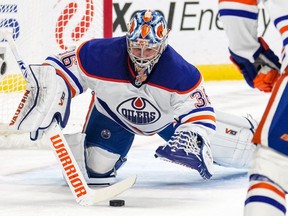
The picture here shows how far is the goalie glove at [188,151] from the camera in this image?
348 cm

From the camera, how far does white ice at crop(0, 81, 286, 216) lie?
3578 mm

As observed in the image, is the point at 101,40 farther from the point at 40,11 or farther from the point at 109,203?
the point at 40,11

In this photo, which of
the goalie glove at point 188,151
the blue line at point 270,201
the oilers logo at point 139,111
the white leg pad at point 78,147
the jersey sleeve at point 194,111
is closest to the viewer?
the blue line at point 270,201

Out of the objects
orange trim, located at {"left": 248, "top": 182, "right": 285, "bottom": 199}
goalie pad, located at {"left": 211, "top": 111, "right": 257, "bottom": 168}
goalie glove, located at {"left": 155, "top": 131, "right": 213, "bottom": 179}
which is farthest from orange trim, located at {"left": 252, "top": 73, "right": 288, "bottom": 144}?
goalie pad, located at {"left": 211, "top": 111, "right": 257, "bottom": 168}

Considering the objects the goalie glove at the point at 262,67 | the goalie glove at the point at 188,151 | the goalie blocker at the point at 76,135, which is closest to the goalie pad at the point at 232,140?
the goalie blocker at the point at 76,135

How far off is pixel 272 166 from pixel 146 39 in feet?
4.65

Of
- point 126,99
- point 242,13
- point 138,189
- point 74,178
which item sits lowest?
point 138,189

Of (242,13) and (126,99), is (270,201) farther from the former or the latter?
(126,99)

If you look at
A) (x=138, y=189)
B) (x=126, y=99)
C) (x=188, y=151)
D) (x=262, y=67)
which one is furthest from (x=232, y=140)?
(x=262, y=67)

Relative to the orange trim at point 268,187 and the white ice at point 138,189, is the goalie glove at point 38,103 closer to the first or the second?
the white ice at point 138,189

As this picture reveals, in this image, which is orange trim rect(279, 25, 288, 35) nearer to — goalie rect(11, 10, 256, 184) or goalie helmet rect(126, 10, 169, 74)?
goalie rect(11, 10, 256, 184)

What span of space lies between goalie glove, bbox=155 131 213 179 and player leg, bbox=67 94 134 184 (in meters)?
0.50

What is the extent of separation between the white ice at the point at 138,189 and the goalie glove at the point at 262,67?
1.08 meters

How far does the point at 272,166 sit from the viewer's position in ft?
7.63
